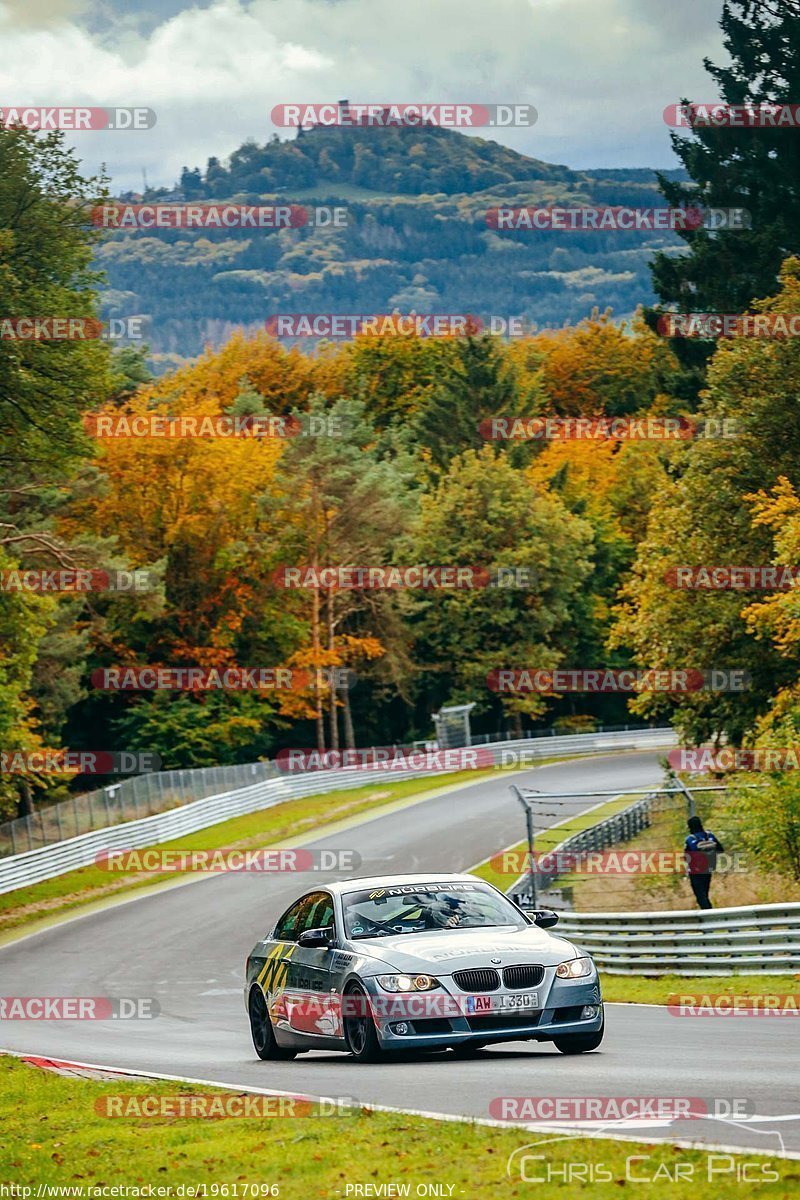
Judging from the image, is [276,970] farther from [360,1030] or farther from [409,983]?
[409,983]

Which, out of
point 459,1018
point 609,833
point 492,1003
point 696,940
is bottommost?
point 609,833

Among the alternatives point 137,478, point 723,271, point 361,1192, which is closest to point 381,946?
point 361,1192

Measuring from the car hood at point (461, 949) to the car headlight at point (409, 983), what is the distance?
66 millimetres

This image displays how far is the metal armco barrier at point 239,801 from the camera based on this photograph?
4341 centimetres

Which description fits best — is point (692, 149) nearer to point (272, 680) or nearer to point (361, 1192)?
point (272, 680)

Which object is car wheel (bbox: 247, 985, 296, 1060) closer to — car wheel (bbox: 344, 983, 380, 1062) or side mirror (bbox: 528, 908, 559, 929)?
car wheel (bbox: 344, 983, 380, 1062)

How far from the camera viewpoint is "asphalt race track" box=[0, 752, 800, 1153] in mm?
9711

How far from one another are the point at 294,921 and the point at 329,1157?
6.10 meters

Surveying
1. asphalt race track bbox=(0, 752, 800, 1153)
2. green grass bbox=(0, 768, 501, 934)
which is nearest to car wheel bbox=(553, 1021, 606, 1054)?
asphalt race track bbox=(0, 752, 800, 1153)

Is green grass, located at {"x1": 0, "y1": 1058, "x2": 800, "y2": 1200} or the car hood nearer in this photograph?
green grass, located at {"x1": 0, "y1": 1058, "x2": 800, "y2": 1200}

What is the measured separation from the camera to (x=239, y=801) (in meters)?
55.5

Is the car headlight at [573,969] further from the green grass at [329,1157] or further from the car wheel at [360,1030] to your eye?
the green grass at [329,1157]

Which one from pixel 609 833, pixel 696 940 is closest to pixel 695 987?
pixel 696 940

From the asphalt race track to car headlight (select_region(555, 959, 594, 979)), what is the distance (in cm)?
58
